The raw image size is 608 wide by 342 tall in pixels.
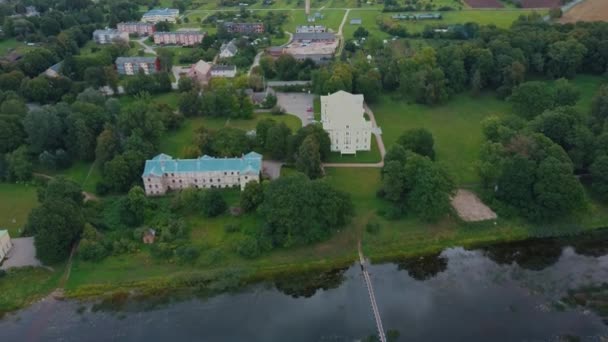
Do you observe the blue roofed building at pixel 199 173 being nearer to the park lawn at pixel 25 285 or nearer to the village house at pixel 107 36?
the park lawn at pixel 25 285

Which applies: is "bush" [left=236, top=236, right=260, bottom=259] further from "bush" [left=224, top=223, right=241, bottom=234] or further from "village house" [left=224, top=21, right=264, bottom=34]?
"village house" [left=224, top=21, right=264, bottom=34]

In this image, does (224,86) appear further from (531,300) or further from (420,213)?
(531,300)

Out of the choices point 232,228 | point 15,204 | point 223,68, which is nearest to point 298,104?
point 223,68

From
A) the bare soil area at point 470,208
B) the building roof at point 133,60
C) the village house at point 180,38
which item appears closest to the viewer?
the bare soil area at point 470,208

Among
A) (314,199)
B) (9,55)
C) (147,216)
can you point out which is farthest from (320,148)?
(9,55)

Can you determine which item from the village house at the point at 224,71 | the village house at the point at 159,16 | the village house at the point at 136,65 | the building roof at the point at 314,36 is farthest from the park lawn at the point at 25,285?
the village house at the point at 159,16

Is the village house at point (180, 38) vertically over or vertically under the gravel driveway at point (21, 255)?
over
